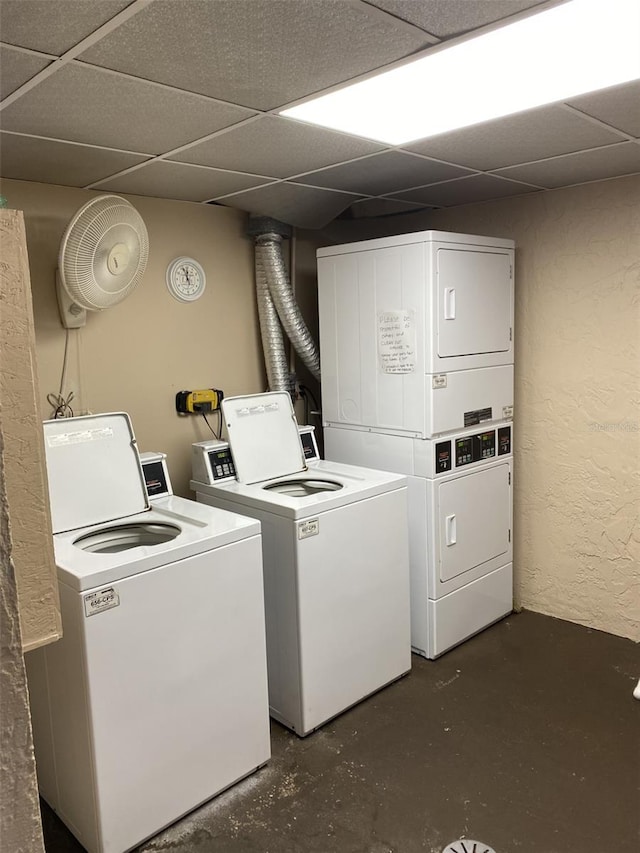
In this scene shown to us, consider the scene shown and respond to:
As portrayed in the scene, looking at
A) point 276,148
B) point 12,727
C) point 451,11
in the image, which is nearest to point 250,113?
point 276,148

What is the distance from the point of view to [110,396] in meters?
2.99

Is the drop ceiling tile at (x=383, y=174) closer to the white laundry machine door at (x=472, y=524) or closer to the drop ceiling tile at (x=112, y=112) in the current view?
the drop ceiling tile at (x=112, y=112)

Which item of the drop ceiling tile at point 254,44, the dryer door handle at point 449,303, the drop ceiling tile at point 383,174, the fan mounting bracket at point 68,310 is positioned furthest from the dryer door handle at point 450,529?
the drop ceiling tile at point 254,44

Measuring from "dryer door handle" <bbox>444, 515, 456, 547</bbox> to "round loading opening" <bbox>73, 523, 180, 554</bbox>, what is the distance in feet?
4.30

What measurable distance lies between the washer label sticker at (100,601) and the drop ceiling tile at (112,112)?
1.39 metres

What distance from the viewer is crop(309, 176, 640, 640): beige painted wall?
3131 mm

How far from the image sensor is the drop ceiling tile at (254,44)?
136cm

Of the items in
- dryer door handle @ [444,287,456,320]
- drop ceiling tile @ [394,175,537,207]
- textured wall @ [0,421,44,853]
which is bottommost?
textured wall @ [0,421,44,853]

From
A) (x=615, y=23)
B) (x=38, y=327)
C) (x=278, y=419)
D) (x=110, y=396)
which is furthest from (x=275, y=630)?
(x=615, y=23)

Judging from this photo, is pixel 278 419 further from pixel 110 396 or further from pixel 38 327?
pixel 38 327

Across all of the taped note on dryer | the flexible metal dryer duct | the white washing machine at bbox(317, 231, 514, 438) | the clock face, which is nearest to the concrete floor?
the white washing machine at bbox(317, 231, 514, 438)

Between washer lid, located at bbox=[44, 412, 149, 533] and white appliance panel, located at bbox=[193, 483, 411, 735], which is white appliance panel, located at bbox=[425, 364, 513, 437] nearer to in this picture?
white appliance panel, located at bbox=[193, 483, 411, 735]

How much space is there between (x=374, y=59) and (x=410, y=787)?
2268 mm

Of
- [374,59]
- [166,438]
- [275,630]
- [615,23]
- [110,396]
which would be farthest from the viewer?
[166,438]
